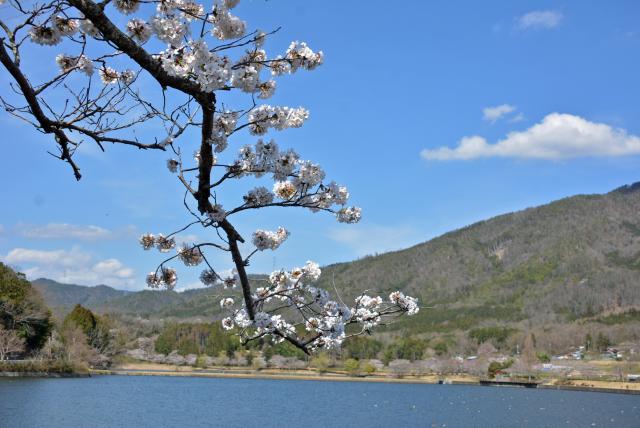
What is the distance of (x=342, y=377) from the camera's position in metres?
107

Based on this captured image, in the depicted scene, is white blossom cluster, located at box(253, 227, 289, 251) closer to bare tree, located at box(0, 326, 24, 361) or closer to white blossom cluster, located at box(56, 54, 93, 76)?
white blossom cluster, located at box(56, 54, 93, 76)

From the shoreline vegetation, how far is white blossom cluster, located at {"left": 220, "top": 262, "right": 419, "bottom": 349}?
279ft

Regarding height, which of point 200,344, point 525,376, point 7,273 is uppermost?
point 7,273

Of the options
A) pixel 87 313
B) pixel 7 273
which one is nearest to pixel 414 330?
pixel 87 313

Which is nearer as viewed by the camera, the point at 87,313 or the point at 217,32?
the point at 217,32

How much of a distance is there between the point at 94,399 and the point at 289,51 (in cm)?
4529

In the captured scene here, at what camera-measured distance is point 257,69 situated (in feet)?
10.4

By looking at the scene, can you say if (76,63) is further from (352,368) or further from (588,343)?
(588,343)

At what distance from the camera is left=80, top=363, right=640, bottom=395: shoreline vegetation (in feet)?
286

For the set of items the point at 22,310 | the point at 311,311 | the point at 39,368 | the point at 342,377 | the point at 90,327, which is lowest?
the point at 342,377

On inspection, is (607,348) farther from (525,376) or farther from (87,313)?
(87,313)

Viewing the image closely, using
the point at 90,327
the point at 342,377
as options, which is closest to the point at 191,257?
the point at 90,327

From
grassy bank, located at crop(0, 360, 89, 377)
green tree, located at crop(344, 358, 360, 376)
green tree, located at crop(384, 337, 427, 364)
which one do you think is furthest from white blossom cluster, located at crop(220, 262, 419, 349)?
green tree, located at crop(384, 337, 427, 364)

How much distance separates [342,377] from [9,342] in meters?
58.8
